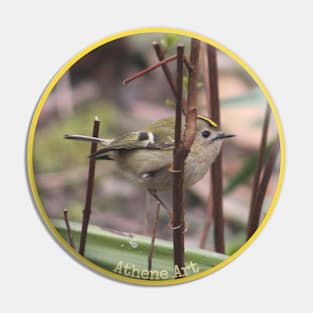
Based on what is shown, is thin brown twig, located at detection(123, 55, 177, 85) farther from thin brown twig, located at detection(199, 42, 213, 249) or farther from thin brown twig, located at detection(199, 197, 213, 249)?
thin brown twig, located at detection(199, 197, 213, 249)

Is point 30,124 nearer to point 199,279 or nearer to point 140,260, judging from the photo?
point 140,260

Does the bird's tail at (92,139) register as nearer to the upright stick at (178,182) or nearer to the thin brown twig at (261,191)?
the upright stick at (178,182)

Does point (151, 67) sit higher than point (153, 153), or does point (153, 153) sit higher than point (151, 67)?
point (151, 67)

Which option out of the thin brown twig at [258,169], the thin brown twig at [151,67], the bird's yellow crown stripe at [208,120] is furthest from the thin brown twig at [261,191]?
the thin brown twig at [151,67]

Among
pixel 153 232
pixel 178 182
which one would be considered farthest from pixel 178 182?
pixel 153 232

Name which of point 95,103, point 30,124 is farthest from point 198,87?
point 30,124

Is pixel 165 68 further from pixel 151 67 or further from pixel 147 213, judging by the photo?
pixel 147 213

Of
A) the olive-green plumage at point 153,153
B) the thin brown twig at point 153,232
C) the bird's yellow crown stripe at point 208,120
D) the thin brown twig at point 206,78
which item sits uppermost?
the thin brown twig at point 206,78
